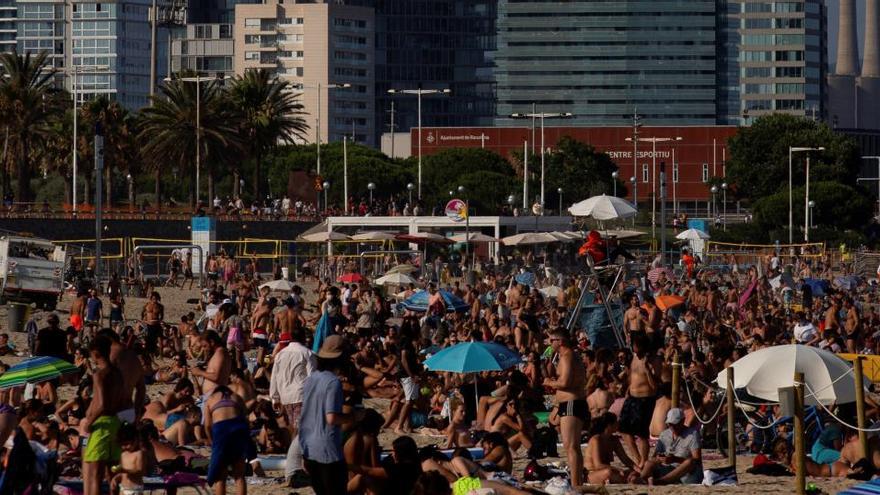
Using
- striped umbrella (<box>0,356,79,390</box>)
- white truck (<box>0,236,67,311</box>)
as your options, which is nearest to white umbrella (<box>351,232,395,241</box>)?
white truck (<box>0,236,67,311</box>)

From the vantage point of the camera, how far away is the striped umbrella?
58.2 feet

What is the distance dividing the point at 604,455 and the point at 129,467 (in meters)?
4.14

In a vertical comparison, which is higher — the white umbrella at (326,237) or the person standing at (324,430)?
the white umbrella at (326,237)

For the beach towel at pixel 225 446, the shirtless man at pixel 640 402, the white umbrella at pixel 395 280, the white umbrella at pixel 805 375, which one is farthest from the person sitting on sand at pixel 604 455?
the white umbrella at pixel 395 280

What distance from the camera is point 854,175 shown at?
323 ft

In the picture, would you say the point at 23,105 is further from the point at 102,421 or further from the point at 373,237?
the point at 102,421

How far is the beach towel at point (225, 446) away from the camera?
502 inches

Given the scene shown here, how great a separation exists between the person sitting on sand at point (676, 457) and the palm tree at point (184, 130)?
54.8 meters

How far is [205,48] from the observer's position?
17012cm

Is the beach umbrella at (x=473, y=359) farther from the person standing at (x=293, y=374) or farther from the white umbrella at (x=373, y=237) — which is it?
the white umbrella at (x=373, y=237)

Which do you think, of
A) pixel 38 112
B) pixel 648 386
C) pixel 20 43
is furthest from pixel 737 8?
pixel 648 386

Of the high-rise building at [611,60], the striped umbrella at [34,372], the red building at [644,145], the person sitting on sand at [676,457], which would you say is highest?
the high-rise building at [611,60]

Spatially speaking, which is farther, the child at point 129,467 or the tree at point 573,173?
the tree at point 573,173

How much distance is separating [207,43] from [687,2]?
45.0 meters
